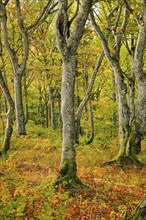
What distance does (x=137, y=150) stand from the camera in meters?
12.2

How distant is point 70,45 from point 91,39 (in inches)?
448

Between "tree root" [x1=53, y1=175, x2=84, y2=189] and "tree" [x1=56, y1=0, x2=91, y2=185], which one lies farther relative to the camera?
"tree" [x1=56, y1=0, x2=91, y2=185]

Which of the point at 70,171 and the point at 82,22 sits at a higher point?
the point at 82,22

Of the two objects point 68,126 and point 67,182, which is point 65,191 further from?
point 68,126

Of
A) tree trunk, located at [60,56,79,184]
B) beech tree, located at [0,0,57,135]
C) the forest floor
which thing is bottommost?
the forest floor

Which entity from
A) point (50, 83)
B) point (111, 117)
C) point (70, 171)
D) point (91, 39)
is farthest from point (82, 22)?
point (111, 117)

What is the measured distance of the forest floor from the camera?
5.45 m

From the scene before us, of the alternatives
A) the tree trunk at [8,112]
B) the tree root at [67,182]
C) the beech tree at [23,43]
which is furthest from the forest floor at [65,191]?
the beech tree at [23,43]

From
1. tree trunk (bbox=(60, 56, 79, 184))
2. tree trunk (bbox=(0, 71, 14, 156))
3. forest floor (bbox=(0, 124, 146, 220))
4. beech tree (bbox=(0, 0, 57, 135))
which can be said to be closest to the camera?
forest floor (bbox=(0, 124, 146, 220))

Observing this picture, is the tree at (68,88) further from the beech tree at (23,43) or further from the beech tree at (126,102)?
the beech tree at (23,43)

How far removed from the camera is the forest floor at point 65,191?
17.9 ft

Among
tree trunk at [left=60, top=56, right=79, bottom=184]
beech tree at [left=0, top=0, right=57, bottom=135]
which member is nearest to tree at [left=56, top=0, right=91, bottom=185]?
tree trunk at [left=60, top=56, right=79, bottom=184]

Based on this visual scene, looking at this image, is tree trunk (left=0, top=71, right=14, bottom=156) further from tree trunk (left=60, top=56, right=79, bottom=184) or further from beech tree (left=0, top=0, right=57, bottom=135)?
tree trunk (left=60, top=56, right=79, bottom=184)

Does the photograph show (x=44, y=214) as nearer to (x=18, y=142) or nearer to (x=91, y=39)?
(x=18, y=142)
